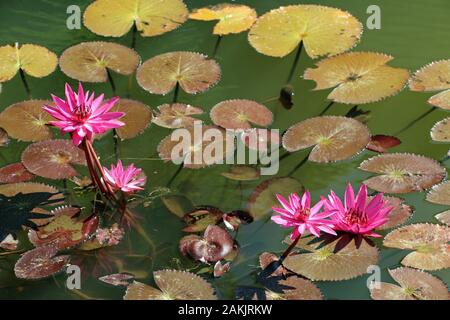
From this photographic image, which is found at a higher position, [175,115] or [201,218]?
[175,115]

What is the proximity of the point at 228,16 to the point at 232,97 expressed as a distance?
0.52 m

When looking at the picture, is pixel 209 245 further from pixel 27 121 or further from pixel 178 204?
pixel 27 121

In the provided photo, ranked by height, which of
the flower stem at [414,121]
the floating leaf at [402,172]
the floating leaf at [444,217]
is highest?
the flower stem at [414,121]

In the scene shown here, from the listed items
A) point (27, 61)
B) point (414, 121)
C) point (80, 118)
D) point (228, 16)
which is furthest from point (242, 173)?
point (27, 61)

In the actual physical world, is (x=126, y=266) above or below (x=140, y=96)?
below

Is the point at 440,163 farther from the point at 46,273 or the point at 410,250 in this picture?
the point at 46,273

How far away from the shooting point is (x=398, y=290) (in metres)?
1.93

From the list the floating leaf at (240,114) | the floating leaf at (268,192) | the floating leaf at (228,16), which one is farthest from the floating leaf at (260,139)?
the floating leaf at (228,16)

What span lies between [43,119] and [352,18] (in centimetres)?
135

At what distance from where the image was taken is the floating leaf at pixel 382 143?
241cm

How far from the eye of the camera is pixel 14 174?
236 centimetres

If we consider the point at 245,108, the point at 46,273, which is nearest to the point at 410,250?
the point at 245,108

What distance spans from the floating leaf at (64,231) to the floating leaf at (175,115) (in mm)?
498

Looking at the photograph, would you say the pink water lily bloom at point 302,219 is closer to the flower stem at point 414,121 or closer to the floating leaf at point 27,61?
the flower stem at point 414,121
